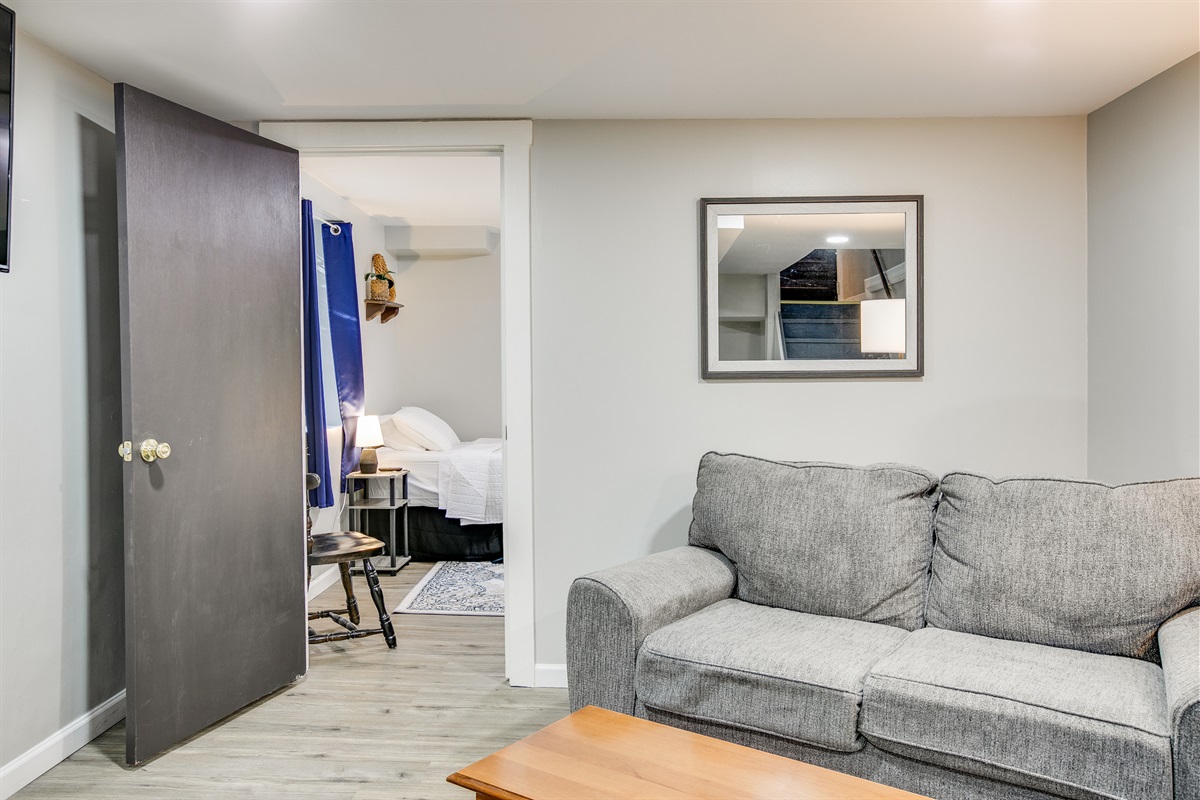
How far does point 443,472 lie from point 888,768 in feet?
11.8

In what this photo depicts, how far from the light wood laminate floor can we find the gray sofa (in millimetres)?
576

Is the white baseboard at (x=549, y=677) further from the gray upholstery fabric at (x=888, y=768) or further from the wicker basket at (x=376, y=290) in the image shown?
the wicker basket at (x=376, y=290)

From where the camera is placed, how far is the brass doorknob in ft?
8.11

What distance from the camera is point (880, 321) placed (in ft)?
10.1

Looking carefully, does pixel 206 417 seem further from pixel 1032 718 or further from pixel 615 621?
pixel 1032 718

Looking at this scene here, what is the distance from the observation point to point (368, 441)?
5004 mm

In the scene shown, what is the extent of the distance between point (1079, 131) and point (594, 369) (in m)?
2.06

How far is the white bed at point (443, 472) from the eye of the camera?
500 cm

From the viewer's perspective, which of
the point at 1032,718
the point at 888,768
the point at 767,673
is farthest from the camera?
the point at 767,673

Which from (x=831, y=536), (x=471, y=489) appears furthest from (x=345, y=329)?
(x=831, y=536)

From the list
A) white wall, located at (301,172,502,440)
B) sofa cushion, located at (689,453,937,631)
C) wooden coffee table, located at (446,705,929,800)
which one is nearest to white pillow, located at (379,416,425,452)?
white wall, located at (301,172,502,440)

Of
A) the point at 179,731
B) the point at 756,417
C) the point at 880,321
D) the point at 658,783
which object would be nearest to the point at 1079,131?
the point at 880,321

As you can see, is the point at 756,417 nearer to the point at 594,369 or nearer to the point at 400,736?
the point at 594,369

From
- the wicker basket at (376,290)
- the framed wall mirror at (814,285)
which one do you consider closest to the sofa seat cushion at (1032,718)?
the framed wall mirror at (814,285)
